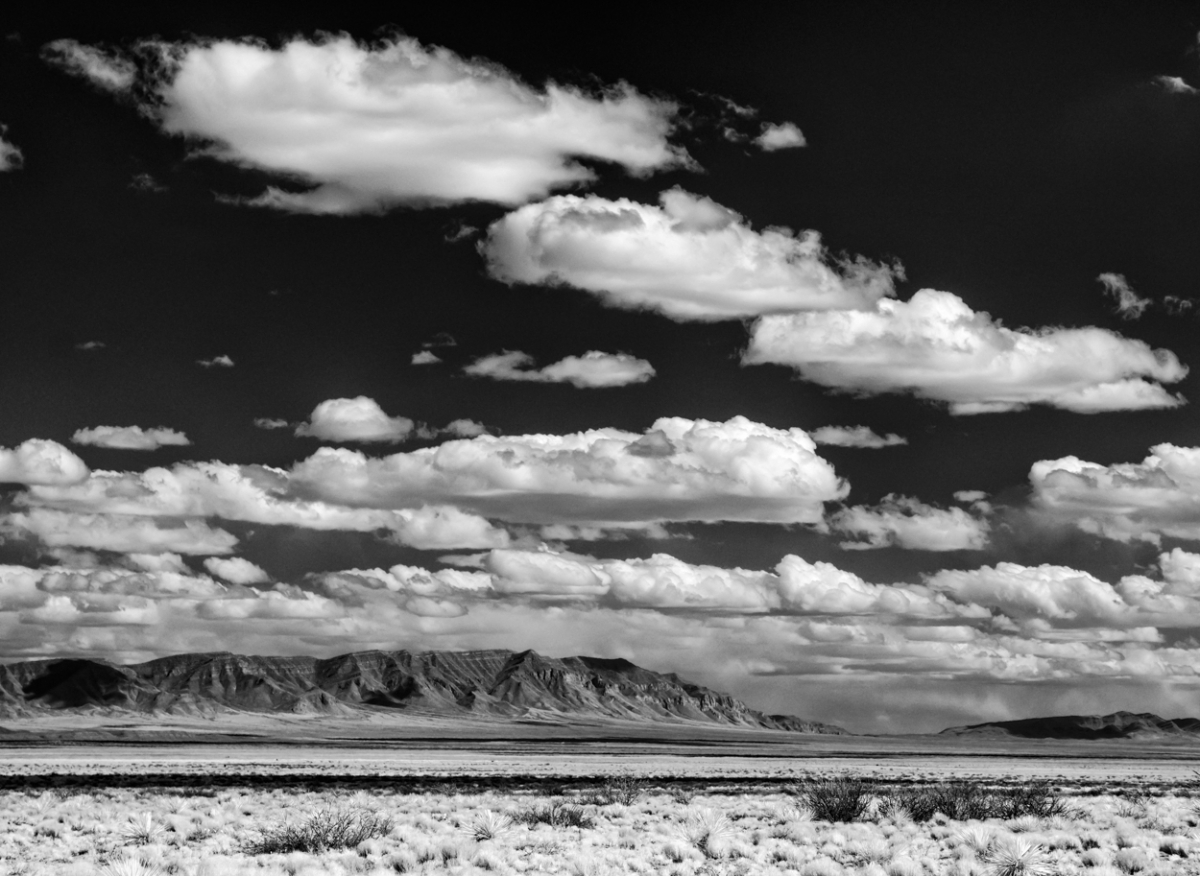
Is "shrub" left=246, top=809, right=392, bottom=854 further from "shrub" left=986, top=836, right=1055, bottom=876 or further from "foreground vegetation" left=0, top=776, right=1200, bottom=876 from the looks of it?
"shrub" left=986, top=836, right=1055, bottom=876

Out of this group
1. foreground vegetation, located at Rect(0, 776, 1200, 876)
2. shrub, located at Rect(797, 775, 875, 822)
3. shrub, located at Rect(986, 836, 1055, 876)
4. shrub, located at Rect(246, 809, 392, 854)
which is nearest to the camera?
shrub, located at Rect(986, 836, 1055, 876)

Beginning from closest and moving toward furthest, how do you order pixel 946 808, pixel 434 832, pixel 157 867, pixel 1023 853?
pixel 157 867, pixel 1023 853, pixel 434 832, pixel 946 808

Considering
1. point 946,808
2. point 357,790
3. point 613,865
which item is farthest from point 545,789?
point 613,865

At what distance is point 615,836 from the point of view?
Result: 89.2ft

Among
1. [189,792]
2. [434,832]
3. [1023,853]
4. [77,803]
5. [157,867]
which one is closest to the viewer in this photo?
[157,867]

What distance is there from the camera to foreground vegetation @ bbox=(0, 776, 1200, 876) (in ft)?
70.7

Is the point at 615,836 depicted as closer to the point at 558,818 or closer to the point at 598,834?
the point at 598,834

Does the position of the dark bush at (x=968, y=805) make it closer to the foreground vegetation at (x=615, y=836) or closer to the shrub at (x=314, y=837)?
the foreground vegetation at (x=615, y=836)

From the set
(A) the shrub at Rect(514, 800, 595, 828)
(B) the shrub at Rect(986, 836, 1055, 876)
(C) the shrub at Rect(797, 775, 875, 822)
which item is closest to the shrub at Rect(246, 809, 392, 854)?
(A) the shrub at Rect(514, 800, 595, 828)

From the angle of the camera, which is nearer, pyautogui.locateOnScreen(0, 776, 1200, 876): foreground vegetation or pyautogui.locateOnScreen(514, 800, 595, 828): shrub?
pyautogui.locateOnScreen(0, 776, 1200, 876): foreground vegetation

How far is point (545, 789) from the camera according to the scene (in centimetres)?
5019

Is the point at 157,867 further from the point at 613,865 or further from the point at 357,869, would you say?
the point at 613,865

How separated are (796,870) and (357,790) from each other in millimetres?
30455

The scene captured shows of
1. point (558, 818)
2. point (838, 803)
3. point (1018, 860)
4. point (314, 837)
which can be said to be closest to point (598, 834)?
point (558, 818)
